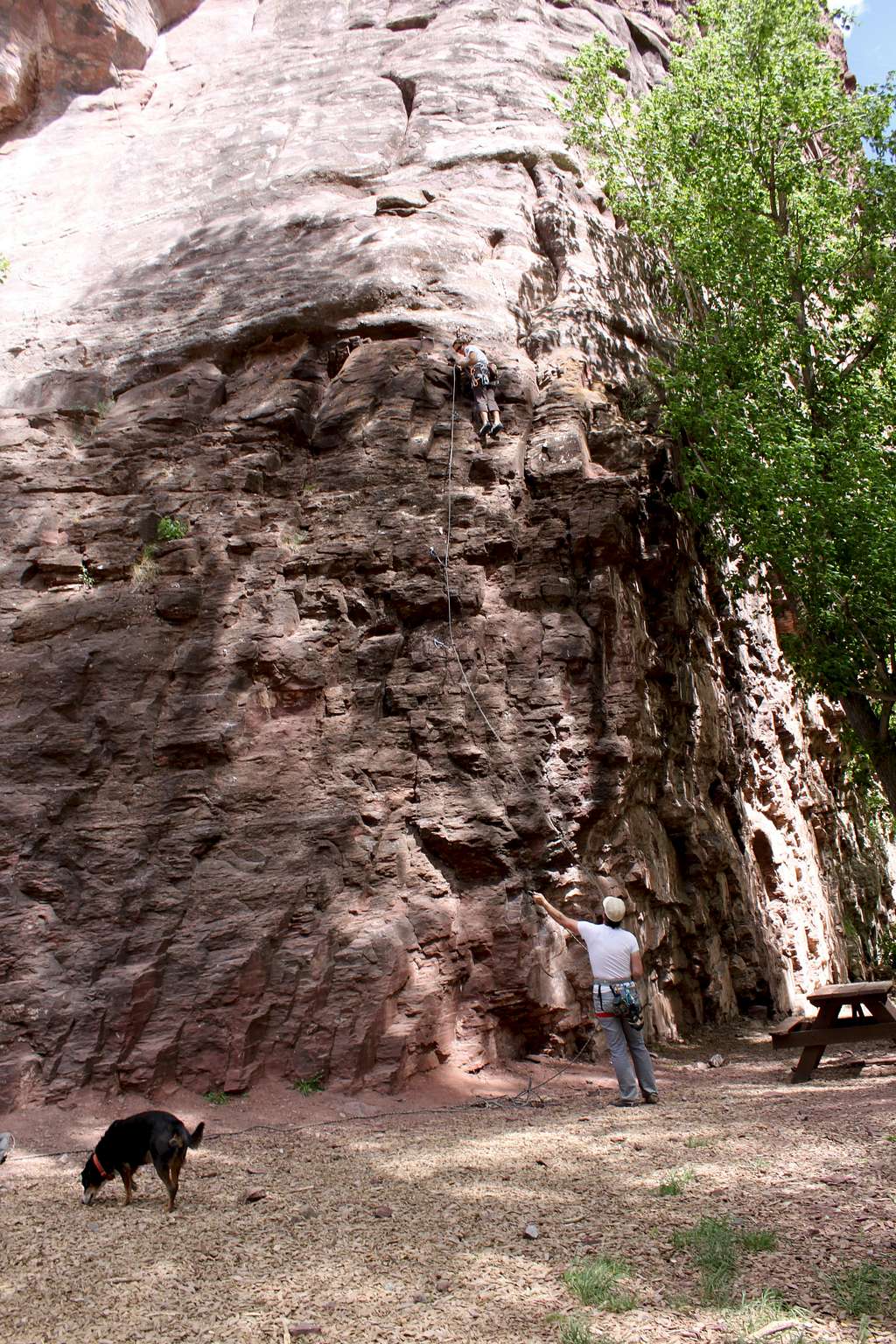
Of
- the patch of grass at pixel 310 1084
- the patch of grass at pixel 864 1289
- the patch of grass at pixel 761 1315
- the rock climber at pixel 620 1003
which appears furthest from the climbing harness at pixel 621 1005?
the patch of grass at pixel 761 1315

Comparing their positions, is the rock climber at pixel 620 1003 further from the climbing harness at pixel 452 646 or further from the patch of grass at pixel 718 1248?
the patch of grass at pixel 718 1248

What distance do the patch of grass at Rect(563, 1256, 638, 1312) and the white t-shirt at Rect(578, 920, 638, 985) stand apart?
3.84 meters

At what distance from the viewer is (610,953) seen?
28.1 feet

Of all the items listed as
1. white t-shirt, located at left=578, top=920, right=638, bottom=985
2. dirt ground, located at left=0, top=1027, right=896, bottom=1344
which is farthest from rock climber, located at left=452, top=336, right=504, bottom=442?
dirt ground, located at left=0, top=1027, right=896, bottom=1344

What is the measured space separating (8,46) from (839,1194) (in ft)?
83.8

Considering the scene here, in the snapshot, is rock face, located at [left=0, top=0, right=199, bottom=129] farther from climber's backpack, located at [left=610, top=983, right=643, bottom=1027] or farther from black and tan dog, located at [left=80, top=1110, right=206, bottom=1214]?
black and tan dog, located at [left=80, top=1110, right=206, bottom=1214]

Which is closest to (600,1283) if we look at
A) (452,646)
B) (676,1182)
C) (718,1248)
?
(718,1248)

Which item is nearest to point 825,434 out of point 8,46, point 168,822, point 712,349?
point 712,349

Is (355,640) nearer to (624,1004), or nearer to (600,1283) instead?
(624,1004)

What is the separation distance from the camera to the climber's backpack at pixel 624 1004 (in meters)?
8.42

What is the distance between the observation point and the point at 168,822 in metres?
10.1

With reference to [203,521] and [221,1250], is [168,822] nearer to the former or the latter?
Result: [203,521]

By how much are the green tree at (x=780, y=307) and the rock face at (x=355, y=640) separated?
911 millimetres

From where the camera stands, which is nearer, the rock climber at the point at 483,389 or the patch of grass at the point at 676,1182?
the patch of grass at the point at 676,1182
